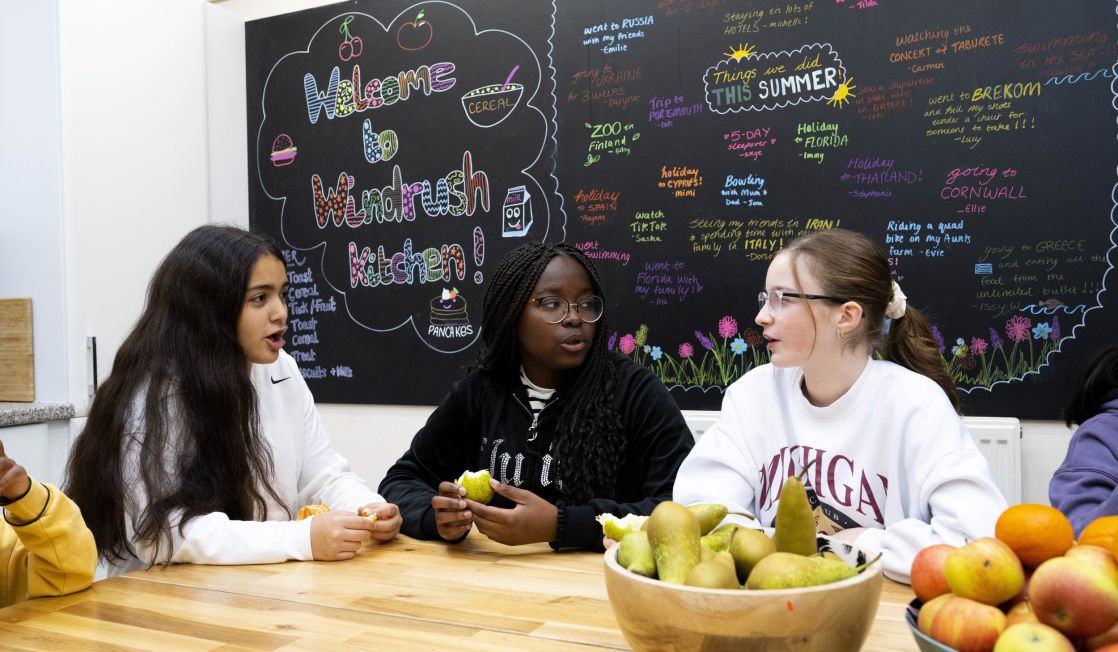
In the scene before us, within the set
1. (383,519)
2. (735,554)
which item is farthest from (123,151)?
(735,554)

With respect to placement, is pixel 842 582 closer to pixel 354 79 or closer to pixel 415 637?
pixel 415 637

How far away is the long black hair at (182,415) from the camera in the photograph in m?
1.62

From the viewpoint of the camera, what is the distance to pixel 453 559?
1.54 m

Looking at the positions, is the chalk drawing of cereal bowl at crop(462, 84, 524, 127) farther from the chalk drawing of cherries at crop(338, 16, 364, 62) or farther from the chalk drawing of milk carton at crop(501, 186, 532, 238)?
the chalk drawing of cherries at crop(338, 16, 364, 62)

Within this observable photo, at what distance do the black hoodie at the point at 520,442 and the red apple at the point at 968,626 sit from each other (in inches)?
43.5

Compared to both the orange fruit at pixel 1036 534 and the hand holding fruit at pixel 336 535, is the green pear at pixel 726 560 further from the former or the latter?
the hand holding fruit at pixel 336 535

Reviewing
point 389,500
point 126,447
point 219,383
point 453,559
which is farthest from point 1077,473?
point 126,447

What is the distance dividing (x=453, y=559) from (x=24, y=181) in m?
2.83

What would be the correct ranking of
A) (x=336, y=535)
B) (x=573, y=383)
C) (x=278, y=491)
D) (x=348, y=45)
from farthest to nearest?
1. (x=348, y=45)
2. (x=573, y=383)
3. (x=278, y=491)
4. (x=336, y=535)


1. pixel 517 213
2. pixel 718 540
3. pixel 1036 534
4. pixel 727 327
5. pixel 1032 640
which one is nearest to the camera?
pixel 1032 640

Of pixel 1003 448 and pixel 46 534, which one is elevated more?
pixel 46 534

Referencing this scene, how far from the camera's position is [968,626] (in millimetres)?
746

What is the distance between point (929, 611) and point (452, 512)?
37.8 inches

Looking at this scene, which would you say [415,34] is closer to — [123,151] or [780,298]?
A: [123,151]
